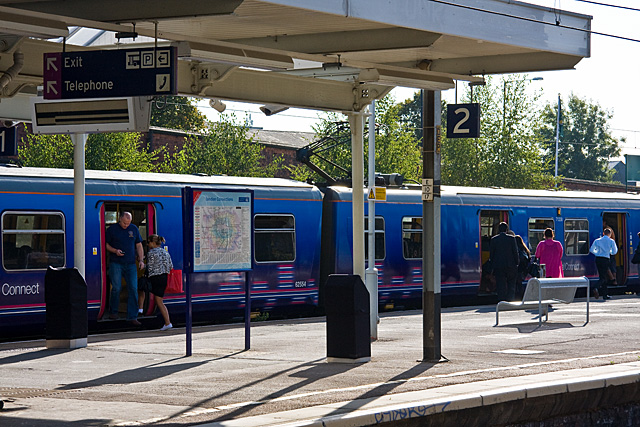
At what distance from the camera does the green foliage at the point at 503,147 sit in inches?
1901

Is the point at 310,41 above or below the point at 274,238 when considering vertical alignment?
above

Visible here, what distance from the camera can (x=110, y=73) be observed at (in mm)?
10195

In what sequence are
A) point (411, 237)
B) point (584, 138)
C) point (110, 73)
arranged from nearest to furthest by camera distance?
point (110, 73) < point (411, 237) < point (584, 138)

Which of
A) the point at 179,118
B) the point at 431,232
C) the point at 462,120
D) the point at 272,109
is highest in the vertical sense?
the point at 179,118

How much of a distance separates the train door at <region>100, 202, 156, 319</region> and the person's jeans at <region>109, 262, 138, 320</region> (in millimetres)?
227

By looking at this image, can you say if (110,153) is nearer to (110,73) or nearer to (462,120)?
(462,120)

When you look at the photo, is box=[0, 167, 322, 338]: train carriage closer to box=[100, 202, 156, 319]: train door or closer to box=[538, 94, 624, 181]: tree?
box=[100, 202, 156, 319]: train door

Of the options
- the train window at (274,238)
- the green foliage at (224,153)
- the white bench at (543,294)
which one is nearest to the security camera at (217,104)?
the white bench at (543,294)

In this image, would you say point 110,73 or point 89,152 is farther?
point 89,152

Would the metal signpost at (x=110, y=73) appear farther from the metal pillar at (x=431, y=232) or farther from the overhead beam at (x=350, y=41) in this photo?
the metal pillar at (x=431, y=232)

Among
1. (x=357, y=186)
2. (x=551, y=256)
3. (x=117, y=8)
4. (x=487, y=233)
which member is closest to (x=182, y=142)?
(x=487, y=233)

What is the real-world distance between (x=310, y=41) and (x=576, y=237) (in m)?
17.5

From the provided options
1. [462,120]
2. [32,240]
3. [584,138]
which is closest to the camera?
[462,120]

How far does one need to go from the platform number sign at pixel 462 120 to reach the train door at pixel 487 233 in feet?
40.7
